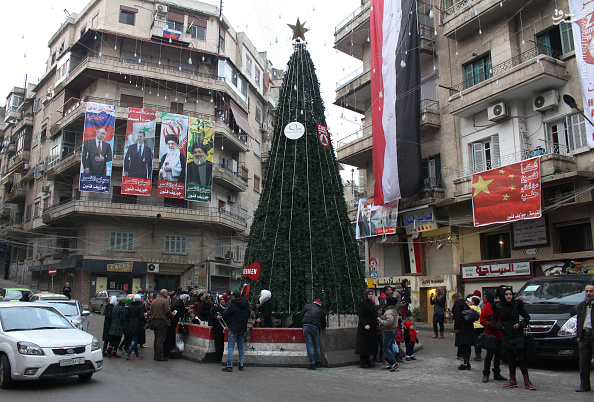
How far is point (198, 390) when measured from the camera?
812cm

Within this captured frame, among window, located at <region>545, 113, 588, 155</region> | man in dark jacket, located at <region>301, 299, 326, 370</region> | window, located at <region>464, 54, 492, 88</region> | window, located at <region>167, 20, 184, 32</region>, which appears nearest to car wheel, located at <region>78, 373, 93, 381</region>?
man in dark jacket, located at <region>301, 299, 326, 370</region>

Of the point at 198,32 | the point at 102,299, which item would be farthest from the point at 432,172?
the point at 198,32

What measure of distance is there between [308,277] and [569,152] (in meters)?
12.1

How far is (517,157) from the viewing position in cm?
1928

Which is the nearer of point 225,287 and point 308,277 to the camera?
point 308,277

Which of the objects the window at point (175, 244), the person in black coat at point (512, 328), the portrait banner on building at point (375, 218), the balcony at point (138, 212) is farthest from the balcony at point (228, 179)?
the person in black coat at point (512, 328)

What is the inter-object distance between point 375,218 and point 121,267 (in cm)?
1797

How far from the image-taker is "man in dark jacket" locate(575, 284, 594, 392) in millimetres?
7742

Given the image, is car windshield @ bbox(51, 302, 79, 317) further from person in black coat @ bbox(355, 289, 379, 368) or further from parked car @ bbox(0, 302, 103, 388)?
person in black coat @ bbox(355, 289, 379, 368)

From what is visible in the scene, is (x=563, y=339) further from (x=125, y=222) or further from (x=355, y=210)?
(x=125, y=222)

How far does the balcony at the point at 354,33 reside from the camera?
89.8 feet

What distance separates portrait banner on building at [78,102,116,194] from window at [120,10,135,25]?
8.04m

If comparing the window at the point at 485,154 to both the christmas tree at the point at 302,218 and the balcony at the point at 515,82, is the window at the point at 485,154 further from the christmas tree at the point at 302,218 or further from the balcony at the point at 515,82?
the christmas tree at the point at 302,218

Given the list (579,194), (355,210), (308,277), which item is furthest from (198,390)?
(355,210)
